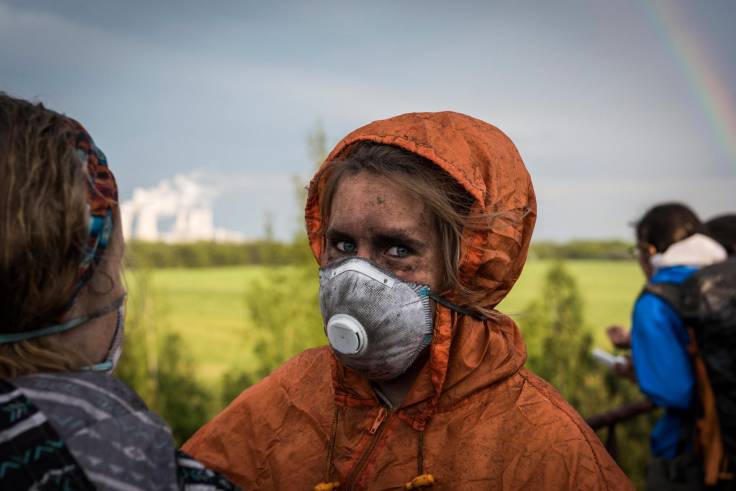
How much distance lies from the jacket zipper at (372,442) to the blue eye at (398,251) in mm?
507

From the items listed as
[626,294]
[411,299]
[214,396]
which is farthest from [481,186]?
[626,294]

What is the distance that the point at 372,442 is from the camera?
2.17 m

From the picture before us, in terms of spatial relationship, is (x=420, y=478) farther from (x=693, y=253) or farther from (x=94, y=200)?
(x=693, y=253)

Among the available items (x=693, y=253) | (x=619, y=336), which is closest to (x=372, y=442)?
(x=693, y=253)

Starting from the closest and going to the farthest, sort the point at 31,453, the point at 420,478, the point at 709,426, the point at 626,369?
the point at 31,453 < the point at 420,478 < the point at 709,426 < the point at 626,369

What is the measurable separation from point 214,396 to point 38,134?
62.8 ft

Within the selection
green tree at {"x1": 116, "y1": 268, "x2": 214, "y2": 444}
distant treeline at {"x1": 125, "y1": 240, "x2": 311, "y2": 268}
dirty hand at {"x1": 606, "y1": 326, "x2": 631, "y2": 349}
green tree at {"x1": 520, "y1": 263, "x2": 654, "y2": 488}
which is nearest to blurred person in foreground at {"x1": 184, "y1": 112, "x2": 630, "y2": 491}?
dirty hand at {"x1": 606, "y1": 326, "x2": 631, "y2": 349}

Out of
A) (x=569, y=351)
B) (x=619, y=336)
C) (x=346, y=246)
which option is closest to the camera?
(x=346, y=246)

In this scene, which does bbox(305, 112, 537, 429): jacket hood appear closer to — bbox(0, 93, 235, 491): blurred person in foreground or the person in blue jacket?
bbox(0, 93, 235, 491): blurred person in foreground

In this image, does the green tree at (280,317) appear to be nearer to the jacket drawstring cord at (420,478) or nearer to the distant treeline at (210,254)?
the distant treeline at (210,254)

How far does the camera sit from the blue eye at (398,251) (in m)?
2.15

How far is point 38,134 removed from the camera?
1.36 m

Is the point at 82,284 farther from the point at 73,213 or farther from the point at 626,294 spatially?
the point at 626,294

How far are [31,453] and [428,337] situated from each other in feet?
4.04
